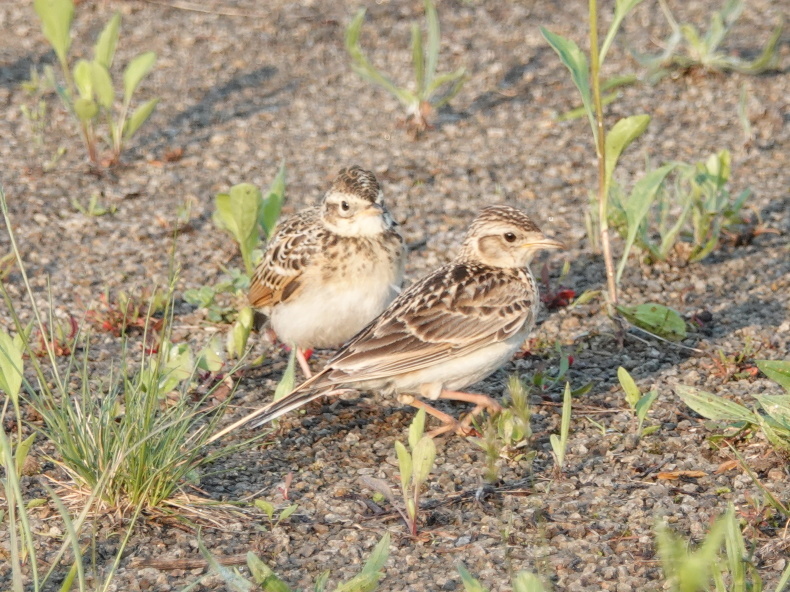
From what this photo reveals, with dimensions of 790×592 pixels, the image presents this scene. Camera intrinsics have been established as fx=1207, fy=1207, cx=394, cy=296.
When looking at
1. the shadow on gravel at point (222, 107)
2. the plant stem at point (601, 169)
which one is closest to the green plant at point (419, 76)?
the shadow on gravel at point (222, 107)

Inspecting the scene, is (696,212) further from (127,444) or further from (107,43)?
(107,43)

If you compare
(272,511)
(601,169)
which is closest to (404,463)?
(272,511)

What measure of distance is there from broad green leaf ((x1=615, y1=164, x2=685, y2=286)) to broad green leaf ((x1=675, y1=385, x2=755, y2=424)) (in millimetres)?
1337

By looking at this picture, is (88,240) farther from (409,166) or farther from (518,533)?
(518,533)

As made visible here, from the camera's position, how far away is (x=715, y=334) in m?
6.47

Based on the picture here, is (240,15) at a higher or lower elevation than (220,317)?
higher

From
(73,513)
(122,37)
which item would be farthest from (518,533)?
(122,37)

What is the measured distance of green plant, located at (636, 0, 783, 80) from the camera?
9000mm

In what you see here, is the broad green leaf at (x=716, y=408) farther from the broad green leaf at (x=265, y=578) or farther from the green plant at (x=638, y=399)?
the broad green leaf at (x=265, y=578)

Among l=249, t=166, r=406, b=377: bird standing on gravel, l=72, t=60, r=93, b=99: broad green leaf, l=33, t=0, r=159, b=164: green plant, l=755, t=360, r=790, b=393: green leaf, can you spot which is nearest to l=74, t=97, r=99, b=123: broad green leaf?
l=33, t=0, r=159, b=164: green plant

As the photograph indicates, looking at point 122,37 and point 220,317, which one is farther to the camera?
point 122,37

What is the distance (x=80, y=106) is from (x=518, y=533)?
454cm

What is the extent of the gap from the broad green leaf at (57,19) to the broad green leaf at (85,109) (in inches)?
22.0

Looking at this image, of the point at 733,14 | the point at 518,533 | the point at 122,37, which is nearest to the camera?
the point at 518,533
